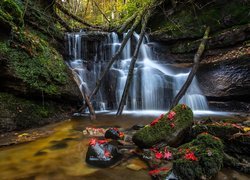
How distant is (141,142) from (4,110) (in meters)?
3.67

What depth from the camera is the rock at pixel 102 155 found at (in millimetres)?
3725

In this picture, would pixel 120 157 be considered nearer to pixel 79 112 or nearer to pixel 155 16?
pixel 79 112

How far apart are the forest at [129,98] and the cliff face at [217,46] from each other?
1.8 inches

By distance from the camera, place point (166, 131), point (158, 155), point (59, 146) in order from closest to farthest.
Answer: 1. point (158, 155)
2. point (166, 131)
3. point (59, 146)

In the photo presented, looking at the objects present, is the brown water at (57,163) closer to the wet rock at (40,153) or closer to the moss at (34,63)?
the wet rock at (40,153)

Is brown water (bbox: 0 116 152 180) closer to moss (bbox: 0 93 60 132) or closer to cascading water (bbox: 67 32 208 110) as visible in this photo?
moss (bbox: 0 93 60 132)

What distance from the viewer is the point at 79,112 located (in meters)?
8.08

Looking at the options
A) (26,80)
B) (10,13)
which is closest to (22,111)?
(26,80)

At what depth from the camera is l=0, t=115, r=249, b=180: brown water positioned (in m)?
3.31

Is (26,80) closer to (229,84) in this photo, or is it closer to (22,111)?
(22,111)

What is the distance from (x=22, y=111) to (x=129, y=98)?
480cm

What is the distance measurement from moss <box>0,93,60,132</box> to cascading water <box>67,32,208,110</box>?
109 inches

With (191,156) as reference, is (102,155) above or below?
below

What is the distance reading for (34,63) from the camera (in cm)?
702
